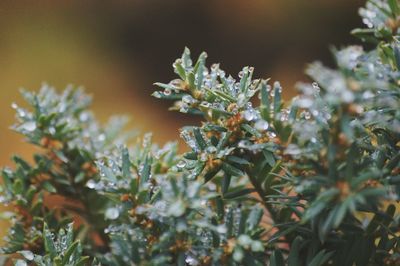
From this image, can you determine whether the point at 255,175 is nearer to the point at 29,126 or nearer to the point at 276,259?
the point at 276,259

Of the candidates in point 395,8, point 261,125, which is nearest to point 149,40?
point 395,8

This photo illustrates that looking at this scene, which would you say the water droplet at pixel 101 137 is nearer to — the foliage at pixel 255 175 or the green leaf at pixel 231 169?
the foliage at pixel 255 175

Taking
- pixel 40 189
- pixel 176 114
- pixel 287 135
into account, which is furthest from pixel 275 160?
pixel 176 114

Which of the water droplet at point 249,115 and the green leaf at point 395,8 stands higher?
the green leaf at point 395,8

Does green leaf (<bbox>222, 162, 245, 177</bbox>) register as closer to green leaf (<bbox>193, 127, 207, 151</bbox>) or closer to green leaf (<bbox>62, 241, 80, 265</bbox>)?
green leaf (<bbox>193, 127, 207, 151</bbox>)

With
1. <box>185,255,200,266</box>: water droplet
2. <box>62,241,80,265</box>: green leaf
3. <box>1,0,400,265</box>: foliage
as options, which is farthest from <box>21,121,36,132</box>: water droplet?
<box>185,255,200,266</box>: water droplet

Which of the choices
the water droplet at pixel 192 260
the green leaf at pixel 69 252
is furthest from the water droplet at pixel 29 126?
the water droplet at pixel 192 260
